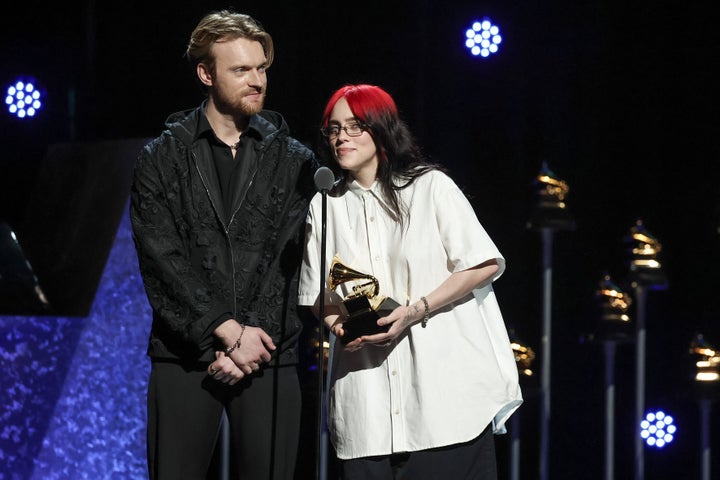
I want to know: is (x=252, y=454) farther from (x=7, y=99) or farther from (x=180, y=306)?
(x=7, y=99)

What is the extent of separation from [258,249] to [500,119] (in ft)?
6.01

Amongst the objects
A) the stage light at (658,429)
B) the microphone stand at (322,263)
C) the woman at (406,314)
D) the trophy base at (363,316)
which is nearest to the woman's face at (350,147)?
the woman at (406,314)

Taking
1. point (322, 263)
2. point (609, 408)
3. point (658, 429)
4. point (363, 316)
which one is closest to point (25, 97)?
point (322, 263)

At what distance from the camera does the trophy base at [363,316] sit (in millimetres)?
2701

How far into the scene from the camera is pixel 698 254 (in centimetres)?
453

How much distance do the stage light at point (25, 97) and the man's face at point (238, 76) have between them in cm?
181

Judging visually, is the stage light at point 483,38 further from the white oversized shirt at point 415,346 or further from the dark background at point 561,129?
the white oversized shirt at point 415,346

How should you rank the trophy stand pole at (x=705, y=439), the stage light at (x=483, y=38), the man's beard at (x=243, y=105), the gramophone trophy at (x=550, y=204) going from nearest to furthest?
the man's beard at (x=243, y=105), the gramophone trophy at (x=550, y=204), the trophy stand pole at (x=705, y=439), the stage light at (x=483, y=38)

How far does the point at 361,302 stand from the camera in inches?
106

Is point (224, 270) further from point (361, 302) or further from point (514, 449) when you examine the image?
point (514, 449)

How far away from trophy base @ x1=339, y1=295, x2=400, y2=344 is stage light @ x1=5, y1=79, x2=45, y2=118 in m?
2.39

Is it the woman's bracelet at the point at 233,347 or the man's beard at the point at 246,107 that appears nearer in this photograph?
the woman's bracelet at the point at 233,347

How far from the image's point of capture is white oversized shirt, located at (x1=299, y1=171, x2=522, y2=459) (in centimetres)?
279

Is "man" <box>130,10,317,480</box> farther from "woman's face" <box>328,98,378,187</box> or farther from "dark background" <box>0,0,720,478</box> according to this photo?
"dark background" <box>0,0,720,478</box>
